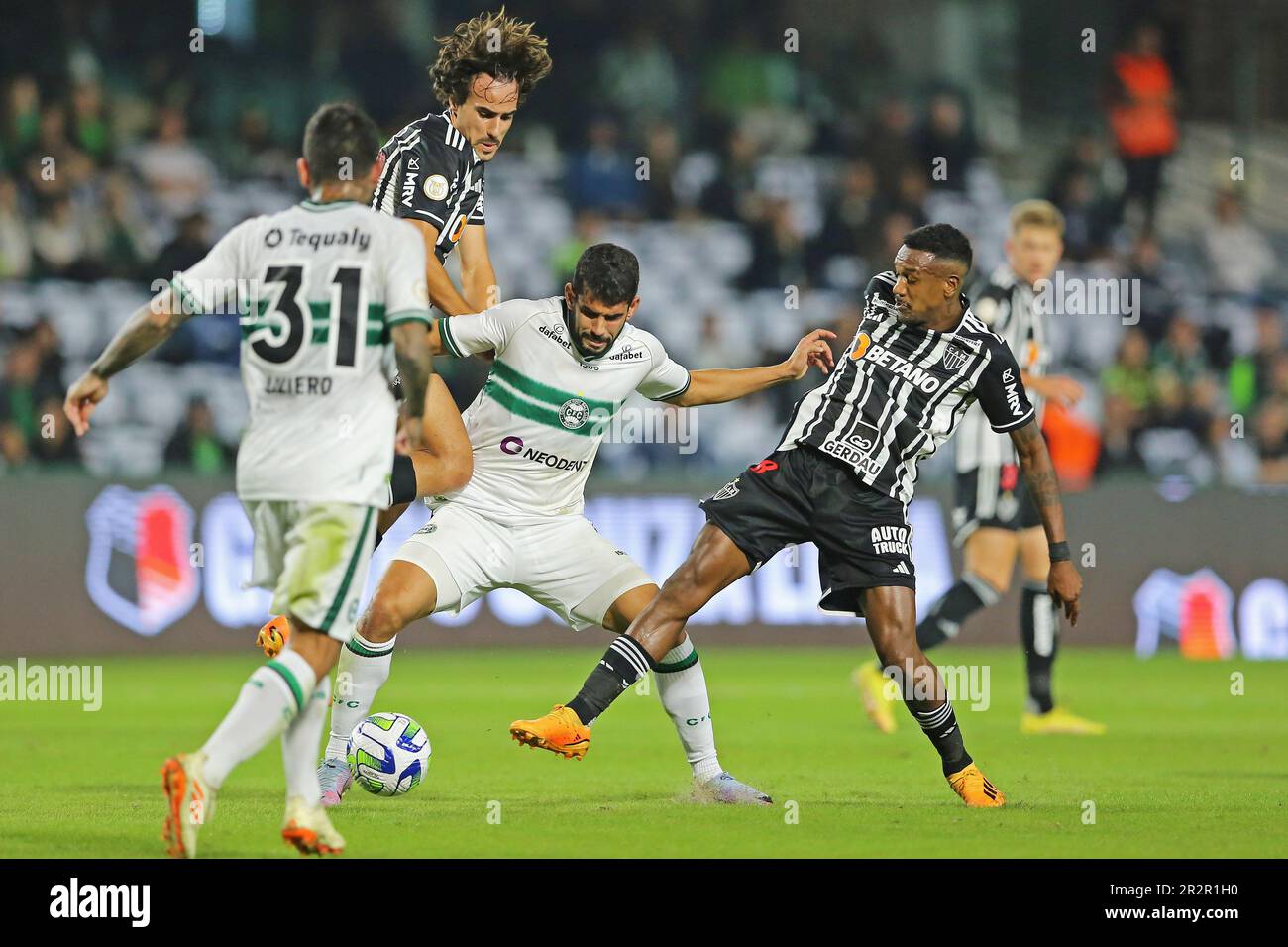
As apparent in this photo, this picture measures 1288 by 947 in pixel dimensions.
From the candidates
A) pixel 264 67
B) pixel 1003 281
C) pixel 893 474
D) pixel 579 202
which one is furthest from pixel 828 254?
pixel 893 474

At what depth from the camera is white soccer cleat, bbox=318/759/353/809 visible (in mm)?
6754

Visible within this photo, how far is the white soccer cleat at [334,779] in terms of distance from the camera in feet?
→ 22.2

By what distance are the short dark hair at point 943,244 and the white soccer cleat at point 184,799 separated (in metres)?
3.36

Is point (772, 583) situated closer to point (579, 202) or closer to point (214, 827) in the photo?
point (579, 202)

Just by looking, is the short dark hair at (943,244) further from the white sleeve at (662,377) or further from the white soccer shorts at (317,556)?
the white soccer shorts at (317,556)

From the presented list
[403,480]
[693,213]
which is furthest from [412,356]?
[693,213]

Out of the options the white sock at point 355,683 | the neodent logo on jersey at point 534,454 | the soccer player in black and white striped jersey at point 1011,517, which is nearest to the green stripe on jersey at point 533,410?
the neodent logo on jersey at point 534,454

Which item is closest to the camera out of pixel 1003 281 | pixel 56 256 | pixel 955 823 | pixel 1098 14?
pixel 955 823

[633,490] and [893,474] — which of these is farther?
[633,490]

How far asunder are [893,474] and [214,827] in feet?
9.30

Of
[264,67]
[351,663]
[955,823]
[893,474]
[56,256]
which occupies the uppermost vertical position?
[264,67]

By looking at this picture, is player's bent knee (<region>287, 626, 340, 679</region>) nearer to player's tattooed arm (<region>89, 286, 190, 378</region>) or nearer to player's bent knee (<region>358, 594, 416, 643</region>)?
player's tattooed arm (<region>89, 286, 190, 378</region>)

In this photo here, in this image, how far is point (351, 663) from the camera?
6.85 m

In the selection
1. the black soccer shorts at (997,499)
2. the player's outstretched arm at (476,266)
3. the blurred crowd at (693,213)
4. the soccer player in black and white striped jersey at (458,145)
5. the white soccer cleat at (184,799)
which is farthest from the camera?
the blurred crowd at (693,213)
